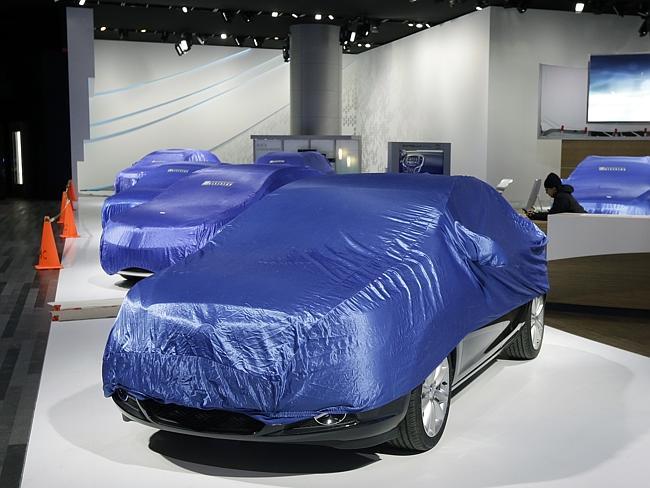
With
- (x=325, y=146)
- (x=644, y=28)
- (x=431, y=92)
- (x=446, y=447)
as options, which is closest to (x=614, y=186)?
(x=446, y=447)

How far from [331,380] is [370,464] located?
0.67 m

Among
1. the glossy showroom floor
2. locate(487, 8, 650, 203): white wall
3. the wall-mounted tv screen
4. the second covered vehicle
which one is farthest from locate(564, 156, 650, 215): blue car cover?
locate(487, 8, 650, 203): white wall

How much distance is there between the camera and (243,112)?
2909 cm

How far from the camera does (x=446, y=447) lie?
4.30 meters

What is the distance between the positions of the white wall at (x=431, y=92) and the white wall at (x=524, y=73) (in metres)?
0.29

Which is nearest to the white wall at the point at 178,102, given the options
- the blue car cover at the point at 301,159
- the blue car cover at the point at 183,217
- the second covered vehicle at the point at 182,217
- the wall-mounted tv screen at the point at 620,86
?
the blue car cover at the point at 301,159

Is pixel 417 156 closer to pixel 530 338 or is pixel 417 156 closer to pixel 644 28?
pixel 644 28

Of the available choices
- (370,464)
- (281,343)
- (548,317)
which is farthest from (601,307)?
(281,343)

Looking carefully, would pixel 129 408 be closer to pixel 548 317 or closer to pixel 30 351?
pixel 30 351

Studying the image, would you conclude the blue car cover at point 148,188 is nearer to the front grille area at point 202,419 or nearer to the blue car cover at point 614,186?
the blue car cover at point 614,186

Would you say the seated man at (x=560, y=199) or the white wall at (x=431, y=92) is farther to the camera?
the white wall at (x=431, y=92)

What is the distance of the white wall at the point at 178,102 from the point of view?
Answer: 27609 mm

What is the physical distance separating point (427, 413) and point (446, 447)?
11.1 inches

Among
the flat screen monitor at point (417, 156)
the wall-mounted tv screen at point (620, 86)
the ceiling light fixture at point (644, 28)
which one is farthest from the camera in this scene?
the ceiling light fixture at point (644, 28)
